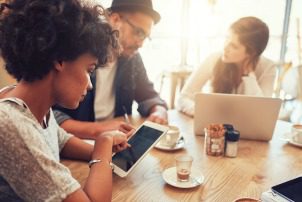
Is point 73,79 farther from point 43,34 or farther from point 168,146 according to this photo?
point 168,146

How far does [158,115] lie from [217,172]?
0.54 meters

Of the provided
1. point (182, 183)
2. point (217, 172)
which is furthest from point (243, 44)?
point (182, 183)

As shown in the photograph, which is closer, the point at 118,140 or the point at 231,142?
the point at 118,140

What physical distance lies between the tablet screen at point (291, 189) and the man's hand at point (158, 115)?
2.42 feet

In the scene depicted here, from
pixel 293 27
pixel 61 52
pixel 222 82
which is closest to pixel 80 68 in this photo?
pixel 61 52

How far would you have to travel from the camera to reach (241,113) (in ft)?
4.70

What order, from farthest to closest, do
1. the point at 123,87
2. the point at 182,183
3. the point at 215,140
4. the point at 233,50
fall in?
the point at 233,50
the point at 123,87
the point at 215,140
the point at 182,183

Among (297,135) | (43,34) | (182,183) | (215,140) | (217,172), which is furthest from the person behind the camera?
(297,135)

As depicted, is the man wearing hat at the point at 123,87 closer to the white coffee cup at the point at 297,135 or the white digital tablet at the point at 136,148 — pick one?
the white digital tablet at the point at 136,148

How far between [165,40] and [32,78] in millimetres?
4073

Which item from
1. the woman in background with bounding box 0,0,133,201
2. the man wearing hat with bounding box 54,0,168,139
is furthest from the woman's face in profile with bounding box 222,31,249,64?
the woman in background with bounding box 0,0,133,201

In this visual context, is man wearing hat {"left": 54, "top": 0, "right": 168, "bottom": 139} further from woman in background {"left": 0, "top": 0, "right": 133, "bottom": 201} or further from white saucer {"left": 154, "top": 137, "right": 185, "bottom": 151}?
woman in background {"left": 0, "top": 0, "right": 133, "bottom": 201}

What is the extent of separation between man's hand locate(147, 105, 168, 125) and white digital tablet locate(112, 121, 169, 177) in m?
0.28

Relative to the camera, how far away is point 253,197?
3.29 feet
